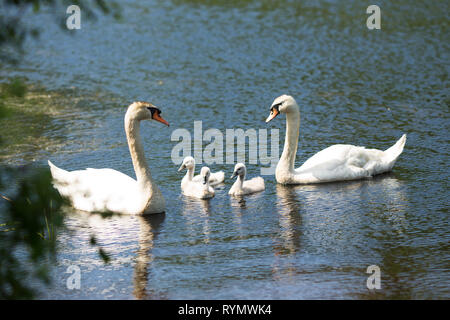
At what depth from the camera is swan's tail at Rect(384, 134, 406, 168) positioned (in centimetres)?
1132

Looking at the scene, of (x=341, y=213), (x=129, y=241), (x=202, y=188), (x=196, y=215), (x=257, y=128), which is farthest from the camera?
(x=257, y=128)

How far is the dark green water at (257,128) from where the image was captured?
789 centimetres

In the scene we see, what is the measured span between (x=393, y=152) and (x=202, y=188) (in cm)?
325

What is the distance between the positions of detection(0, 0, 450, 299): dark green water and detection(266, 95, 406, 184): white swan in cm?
19

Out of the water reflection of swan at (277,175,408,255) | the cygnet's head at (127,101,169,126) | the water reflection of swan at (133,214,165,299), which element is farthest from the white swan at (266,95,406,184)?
the water reflection of swan at (133,214,165,299)

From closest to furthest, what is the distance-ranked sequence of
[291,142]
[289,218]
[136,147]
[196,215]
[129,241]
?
[129,241], [289,218], [196,215], [136,147], [291,142]

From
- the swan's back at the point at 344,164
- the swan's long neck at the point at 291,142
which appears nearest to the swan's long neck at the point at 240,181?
the swan's long neck at the point at 291,142

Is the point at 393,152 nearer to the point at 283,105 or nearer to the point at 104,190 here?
the point at 283,105

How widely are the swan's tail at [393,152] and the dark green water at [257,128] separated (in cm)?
24

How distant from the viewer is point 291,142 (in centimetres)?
1132

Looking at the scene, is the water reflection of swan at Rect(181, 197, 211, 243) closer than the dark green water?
No

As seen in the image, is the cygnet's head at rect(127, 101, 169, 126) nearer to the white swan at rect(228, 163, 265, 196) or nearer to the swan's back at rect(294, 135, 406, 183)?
the white swan at rect(228, 163, 265, 196)

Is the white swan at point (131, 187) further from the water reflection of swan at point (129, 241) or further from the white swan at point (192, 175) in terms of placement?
the white swan at point (192, 175)

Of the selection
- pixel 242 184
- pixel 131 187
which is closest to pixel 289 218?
pixel 242 184
